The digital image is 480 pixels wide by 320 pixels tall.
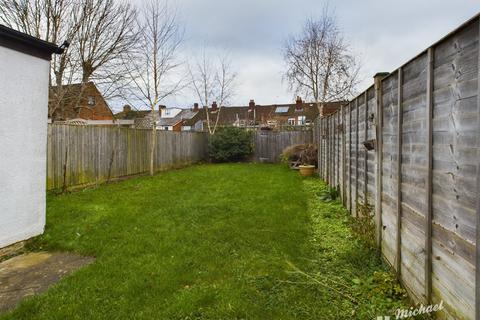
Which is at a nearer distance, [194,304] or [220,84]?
[194,304]

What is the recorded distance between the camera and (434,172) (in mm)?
2014

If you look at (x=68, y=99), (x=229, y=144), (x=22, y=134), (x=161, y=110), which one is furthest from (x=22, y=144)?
(x=161, y=110)

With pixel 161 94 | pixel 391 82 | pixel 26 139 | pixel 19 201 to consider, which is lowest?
pixel 19 201

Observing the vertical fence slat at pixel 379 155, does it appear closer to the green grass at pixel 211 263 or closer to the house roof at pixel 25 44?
the green grass at pixel 211 263

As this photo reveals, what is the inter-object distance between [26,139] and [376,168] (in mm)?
4505

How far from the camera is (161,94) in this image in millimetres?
12086

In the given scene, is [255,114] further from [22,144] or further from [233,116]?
[22,144]

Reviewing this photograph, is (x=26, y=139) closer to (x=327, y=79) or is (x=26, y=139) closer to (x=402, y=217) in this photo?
(x=402, y=217)

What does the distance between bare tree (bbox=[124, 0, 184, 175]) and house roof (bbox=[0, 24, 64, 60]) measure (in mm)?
6960

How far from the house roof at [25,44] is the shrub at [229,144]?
1208 cm

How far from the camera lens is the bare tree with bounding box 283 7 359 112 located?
1753 cm

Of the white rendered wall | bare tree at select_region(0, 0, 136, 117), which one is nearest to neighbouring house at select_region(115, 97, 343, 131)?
bare tree at select_region(0, 0, 136, 117)

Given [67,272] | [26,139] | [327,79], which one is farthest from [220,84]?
[67,272]

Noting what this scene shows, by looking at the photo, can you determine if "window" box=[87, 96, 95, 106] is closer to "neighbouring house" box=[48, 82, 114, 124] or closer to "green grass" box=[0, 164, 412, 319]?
"neighbouring house" box=[48, 82, 114, 124]
